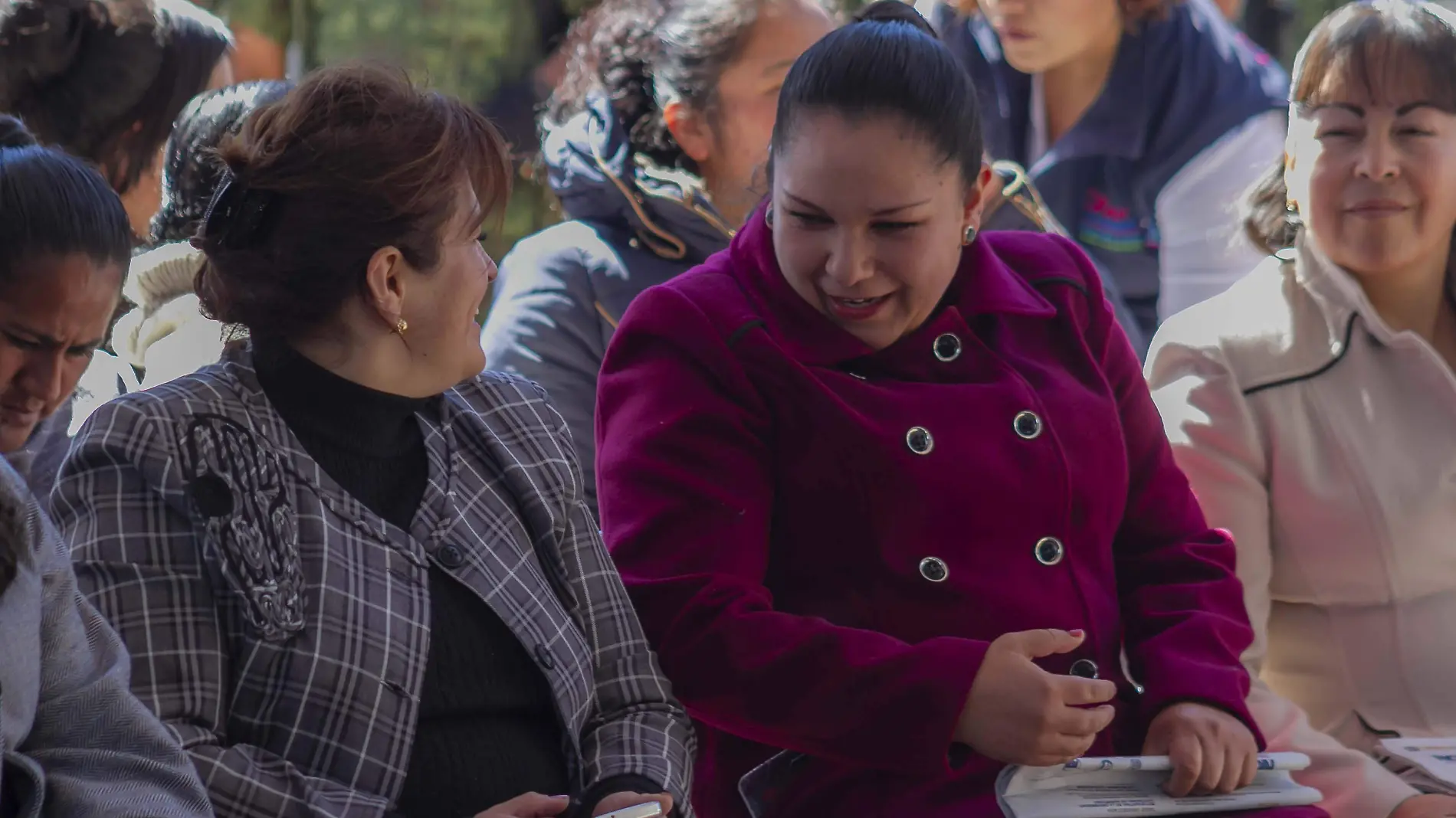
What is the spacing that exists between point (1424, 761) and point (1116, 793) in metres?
0.54

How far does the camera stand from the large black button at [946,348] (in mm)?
2117

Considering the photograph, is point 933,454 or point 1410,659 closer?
point 933,454

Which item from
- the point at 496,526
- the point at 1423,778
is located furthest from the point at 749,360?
the point at 1423,778

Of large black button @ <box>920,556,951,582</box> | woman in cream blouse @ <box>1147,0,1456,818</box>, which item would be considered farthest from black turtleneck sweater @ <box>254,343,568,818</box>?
woman in cream blouse @ <box>1147,0,1456,818</box>

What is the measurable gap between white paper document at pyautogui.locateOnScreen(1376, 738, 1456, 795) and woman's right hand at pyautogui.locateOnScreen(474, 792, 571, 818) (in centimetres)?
112

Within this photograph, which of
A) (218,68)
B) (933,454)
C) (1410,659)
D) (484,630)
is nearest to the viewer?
(484,630)

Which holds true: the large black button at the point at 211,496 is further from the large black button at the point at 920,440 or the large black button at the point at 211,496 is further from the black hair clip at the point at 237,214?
the large black button at the point at 920,440

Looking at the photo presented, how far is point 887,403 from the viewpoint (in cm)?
206

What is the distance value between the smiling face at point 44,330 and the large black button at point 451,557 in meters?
0.56

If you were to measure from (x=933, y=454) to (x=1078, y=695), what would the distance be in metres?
0.33

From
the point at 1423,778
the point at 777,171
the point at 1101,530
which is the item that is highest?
the point at 777,171

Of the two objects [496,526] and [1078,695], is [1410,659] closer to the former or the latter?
[1078,695]

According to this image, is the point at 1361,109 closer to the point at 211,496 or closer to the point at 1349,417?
the point at 1349,417

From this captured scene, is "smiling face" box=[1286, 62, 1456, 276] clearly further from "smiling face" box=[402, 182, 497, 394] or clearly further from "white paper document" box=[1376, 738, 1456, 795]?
"smiling face" box=[402, 182, 497, 394]
